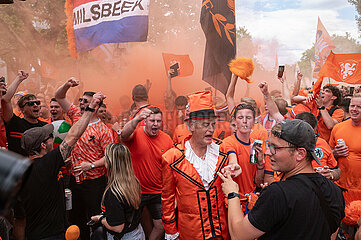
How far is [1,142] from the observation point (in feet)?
16.2

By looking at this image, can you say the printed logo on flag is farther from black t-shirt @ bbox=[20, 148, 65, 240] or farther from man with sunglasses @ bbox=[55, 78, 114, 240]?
black t-shirt @ bbox=[20, 148, 65, 240]

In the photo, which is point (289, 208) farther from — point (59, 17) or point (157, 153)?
point (59, 17)

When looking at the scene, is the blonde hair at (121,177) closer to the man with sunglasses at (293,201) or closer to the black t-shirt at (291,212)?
the man with sunglasses at (293,201)

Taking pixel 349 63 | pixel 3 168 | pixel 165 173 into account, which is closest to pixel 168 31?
pixel 349 63

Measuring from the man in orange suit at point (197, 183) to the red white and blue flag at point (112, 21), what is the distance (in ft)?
11.3

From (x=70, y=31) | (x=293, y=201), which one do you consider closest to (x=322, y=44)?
(x=70, y=31)

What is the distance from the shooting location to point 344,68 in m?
6.38

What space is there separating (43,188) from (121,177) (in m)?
0.76

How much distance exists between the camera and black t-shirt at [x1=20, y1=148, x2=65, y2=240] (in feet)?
8.93

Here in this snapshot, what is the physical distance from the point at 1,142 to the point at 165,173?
3.53 m

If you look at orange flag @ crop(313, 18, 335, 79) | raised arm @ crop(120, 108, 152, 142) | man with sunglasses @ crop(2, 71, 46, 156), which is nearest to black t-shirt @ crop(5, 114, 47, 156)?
man with sunglasses @ crop(2, 71, 46, 156)

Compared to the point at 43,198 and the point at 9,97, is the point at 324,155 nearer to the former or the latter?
the point at 43,198

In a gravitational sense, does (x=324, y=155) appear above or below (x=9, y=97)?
below

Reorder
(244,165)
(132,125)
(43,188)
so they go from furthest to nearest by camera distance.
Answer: (132,125), (244,165), (43,188)
